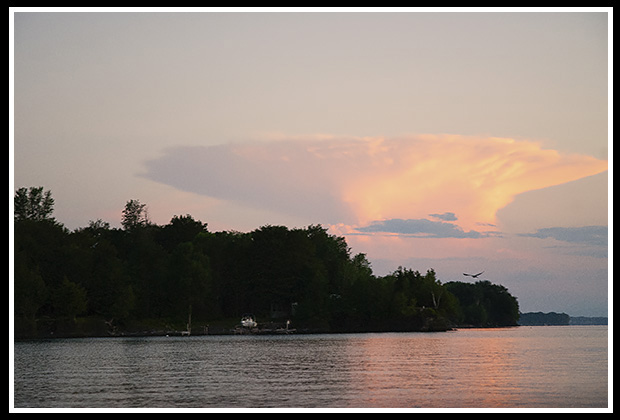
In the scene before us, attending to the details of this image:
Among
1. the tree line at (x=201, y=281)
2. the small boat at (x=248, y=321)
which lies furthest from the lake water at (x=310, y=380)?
the small boat at (x=248, y=321)

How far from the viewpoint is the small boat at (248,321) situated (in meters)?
121

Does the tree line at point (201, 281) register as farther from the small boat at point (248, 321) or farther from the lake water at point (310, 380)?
the lake water at point (310, 380)

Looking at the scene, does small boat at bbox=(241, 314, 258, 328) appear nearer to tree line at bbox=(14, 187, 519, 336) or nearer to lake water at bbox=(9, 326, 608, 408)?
tree line at bbox=(14, 187, 519, 336)

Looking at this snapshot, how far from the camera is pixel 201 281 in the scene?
11569cm

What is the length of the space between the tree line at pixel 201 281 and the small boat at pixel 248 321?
2.08m

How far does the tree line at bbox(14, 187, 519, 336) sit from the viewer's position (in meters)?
103

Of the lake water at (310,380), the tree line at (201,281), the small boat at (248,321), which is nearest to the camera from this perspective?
the lake water at (310,380)

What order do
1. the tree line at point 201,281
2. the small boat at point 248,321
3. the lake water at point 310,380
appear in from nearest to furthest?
the lake water at point 310,380, the tree line at point 201,281, the small boat at point 248,321

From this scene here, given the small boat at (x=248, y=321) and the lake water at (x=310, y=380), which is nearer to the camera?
the lake water at (x=310, y=380)

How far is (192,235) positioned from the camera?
5714 inches

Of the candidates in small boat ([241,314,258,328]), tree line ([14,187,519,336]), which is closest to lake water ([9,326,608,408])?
tree line ([14,187,519,336])

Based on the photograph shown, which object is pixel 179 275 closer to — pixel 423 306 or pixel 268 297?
pixel 268 297

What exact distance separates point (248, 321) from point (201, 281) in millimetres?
10472
